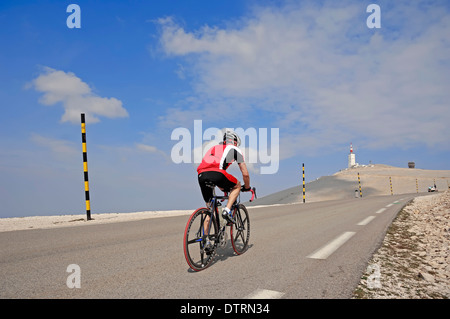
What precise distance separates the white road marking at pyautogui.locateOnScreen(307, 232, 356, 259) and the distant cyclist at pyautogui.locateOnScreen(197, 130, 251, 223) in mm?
1283

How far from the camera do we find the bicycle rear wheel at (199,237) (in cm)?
329

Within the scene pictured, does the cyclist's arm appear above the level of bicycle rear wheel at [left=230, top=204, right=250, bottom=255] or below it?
above

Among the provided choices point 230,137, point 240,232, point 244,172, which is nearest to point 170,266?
point 240,232

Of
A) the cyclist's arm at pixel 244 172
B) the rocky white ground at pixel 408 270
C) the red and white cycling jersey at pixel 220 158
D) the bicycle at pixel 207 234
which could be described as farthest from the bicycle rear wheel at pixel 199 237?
the rocky white ground at pixel 408 270

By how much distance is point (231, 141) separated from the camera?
151 inches

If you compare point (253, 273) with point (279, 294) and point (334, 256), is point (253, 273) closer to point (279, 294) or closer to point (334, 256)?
point (279, 294)

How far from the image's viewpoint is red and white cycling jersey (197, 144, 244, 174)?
366cm

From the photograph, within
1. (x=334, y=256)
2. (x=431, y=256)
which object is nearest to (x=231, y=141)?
(x=334, y=256)

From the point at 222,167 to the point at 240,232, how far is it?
1266 mm

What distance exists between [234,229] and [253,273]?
3.91 ft

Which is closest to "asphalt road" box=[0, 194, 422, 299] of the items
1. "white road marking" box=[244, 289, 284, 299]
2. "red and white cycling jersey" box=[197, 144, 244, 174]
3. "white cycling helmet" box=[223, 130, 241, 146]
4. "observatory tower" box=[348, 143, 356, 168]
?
"white road marking" box=[244, 289, 284, 299]

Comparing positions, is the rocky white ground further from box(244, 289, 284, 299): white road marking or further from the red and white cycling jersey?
the red and white cycling jersey

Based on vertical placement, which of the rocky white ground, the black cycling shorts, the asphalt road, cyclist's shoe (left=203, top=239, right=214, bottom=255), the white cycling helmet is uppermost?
the white cycling helmet

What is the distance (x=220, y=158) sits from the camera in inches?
144
